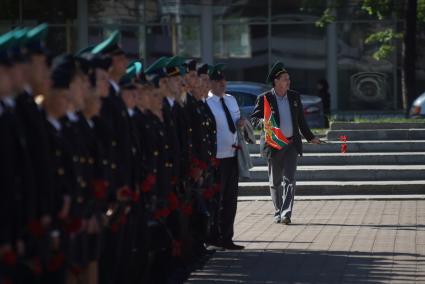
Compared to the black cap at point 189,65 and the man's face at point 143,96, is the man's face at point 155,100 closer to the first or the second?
the man's face at point 143,96

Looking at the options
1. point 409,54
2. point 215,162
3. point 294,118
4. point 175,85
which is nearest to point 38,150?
point 175,85

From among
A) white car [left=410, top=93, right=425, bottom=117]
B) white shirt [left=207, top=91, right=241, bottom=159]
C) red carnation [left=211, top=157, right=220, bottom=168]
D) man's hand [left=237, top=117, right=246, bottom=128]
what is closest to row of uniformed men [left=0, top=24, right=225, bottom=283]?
red carnation [left=211, top=157, right=220, bottom=168]

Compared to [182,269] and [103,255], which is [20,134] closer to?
[103,255]

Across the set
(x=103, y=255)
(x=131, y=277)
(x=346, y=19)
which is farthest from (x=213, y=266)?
(x=346, y=19)

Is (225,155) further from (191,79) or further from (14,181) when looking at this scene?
(14,181)

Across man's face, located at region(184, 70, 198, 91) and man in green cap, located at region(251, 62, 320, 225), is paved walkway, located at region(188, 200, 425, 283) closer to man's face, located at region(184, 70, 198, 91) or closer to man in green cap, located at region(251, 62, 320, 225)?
man in green cap, located at region(251, 62, 320, 225)

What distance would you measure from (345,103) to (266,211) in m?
23.2

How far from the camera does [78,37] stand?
41.8 meters

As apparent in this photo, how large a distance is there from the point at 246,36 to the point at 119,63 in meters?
31.6

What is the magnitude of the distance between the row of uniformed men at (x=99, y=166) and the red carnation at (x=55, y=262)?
1 cm

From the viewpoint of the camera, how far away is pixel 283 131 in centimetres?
1589

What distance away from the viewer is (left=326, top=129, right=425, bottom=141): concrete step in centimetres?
2223

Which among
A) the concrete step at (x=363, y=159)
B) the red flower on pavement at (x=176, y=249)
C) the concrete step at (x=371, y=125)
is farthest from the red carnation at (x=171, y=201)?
the concrete step at (x=371, y=125)

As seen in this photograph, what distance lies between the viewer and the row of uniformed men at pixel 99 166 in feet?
22.3
